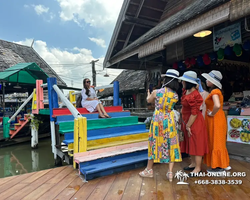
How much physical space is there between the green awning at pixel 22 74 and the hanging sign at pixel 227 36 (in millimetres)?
9187

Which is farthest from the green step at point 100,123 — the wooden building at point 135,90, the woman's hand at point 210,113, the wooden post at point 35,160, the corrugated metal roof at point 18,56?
the corrugated metal roof at point 18,56

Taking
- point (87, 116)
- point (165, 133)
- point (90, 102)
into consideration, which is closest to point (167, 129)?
point (165, 133)

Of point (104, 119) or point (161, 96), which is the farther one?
point (104, 119)

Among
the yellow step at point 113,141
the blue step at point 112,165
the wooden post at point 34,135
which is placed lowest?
the wooden post at point 34,135

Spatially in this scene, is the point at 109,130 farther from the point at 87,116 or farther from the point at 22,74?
the point at 22,74

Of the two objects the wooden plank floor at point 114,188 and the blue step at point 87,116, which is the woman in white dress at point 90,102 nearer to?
the blue step at point 87,116

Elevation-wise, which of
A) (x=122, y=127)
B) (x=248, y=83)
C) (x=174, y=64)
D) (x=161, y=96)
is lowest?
(x=122, y=127)

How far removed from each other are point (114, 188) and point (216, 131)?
5.40ft

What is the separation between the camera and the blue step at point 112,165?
272 centimetres

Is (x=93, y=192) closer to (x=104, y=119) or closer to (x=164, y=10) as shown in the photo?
(x=104, y=119)

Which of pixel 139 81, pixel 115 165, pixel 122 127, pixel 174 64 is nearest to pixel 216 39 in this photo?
pixel 174 64

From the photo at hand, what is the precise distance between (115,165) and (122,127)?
51.2 inches

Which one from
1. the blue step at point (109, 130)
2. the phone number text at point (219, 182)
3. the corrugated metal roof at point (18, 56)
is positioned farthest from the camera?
the corrugated metal roof at point (18, 56)

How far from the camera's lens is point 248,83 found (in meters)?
7.47
